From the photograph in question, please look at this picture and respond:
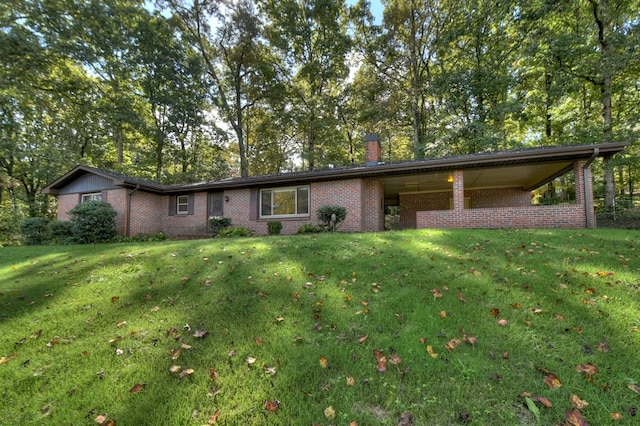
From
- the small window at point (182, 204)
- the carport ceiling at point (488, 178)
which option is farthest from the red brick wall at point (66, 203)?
the carport ceiling at point (488, 178)

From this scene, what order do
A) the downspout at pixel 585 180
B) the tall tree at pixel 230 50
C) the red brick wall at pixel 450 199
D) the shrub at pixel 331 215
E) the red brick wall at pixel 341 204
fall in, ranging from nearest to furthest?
the downspout at pixel 585 180, the shrub at pixel 331 215, the red brick wall at pixel 341 204, the red brick wall at pixel 450 199, the tall tree at pixel 230 50

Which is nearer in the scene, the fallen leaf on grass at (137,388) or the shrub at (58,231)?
the fallen leaf on grass at (137,388)

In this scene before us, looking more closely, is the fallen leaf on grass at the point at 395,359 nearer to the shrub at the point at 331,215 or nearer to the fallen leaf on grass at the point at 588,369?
the fallen leaf on grass at the point at 588,369

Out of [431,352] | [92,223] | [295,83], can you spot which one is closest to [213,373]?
[431,352]

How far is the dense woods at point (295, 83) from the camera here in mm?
12344

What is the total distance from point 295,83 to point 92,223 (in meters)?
16.9

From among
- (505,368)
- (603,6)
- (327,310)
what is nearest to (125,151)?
(327,310)

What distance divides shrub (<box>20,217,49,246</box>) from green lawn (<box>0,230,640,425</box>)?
9707 millimetres

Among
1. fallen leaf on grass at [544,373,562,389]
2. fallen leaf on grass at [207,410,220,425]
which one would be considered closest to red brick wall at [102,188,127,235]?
fallen leaf on grass at [207,410,220,425]

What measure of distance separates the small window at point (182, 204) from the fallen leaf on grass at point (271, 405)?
13.6m

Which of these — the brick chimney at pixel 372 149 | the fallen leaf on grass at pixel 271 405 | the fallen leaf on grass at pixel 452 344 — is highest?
the brick chimney at pixel 372 149

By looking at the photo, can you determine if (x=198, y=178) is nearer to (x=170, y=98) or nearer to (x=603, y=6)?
(x=170, y=98)

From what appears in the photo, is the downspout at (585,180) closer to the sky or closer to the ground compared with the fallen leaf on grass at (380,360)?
closer to the sky

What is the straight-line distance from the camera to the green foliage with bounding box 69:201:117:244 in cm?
1160
